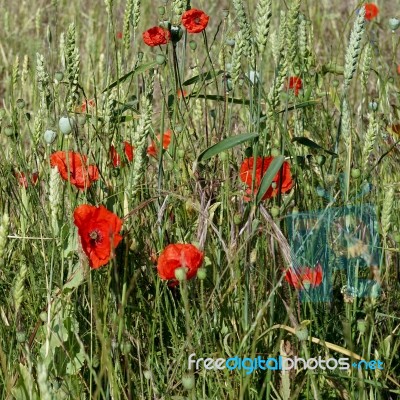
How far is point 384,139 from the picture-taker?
205 cm

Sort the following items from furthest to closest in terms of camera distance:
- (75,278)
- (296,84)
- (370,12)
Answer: (370,12) < (296,84) < (75,278)

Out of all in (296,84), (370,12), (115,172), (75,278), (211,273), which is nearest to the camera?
(75,278)

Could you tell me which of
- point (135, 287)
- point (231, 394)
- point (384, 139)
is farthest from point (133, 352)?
point (384, 139)

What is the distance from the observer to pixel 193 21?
5.07 ft

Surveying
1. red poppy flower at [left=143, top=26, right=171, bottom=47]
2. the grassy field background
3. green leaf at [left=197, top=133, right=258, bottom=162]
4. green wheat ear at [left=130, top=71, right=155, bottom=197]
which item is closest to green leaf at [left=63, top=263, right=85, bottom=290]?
the grassy field background

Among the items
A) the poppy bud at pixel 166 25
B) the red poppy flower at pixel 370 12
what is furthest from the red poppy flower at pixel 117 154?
the red poppy flower at pixel 370 12

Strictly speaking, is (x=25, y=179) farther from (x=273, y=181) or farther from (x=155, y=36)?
(x=273, y=181)

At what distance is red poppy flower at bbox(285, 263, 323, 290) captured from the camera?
1.23 m

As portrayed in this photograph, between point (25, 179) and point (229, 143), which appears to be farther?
point (25, 179)

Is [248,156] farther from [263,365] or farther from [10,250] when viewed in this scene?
[10,250]

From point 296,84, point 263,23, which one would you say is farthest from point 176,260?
point 296,84

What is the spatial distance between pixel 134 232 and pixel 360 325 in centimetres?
45

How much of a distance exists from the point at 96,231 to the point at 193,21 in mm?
500

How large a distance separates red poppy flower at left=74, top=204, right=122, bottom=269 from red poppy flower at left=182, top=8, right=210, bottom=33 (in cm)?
45
